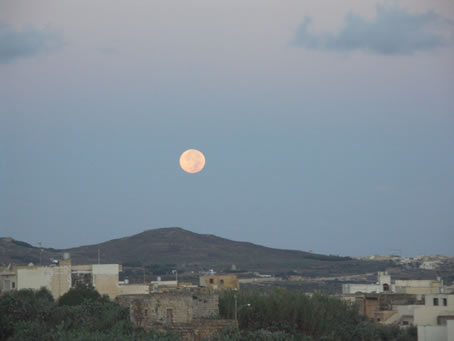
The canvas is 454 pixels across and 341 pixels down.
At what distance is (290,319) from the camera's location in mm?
49094

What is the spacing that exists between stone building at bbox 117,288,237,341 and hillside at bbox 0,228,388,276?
4104 inches

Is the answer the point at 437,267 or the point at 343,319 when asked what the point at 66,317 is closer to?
the point at 343,319

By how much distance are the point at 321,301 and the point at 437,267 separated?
106114 millimetres

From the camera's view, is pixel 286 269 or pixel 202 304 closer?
pixel 202 304

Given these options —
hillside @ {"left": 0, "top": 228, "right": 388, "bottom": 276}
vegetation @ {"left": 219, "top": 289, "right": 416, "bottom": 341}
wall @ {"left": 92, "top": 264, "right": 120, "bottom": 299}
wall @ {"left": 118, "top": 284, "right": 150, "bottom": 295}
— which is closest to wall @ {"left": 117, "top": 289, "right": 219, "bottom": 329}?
vegetation @ {"left": 219, "top": 289, "right": 416, "bottom": 341}

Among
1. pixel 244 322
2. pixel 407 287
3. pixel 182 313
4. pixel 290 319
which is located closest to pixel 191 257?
pixel 407 287

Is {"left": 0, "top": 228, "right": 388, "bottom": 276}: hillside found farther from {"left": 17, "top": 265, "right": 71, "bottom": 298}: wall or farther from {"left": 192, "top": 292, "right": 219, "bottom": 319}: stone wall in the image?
{"left": 192, "top": 292, "right": 219, "bottom": 319}: stone wall

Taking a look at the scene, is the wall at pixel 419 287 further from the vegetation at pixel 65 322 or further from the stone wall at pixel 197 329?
the stone wall at pixel 197 329

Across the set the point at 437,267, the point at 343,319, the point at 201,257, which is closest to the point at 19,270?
the point at 343,319

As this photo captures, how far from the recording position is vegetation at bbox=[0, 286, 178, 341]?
1694 inches

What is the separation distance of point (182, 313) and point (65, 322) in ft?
36.6

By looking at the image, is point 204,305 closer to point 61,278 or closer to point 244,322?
point 244,322

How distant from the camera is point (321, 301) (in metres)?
54.8

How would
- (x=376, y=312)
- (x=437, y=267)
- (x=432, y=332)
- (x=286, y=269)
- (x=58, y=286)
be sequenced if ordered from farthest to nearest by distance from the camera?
(x=286, y=269), (x=437, y=267), (x=58, y=286), (x=376, y=312), (x=432, y=332)
